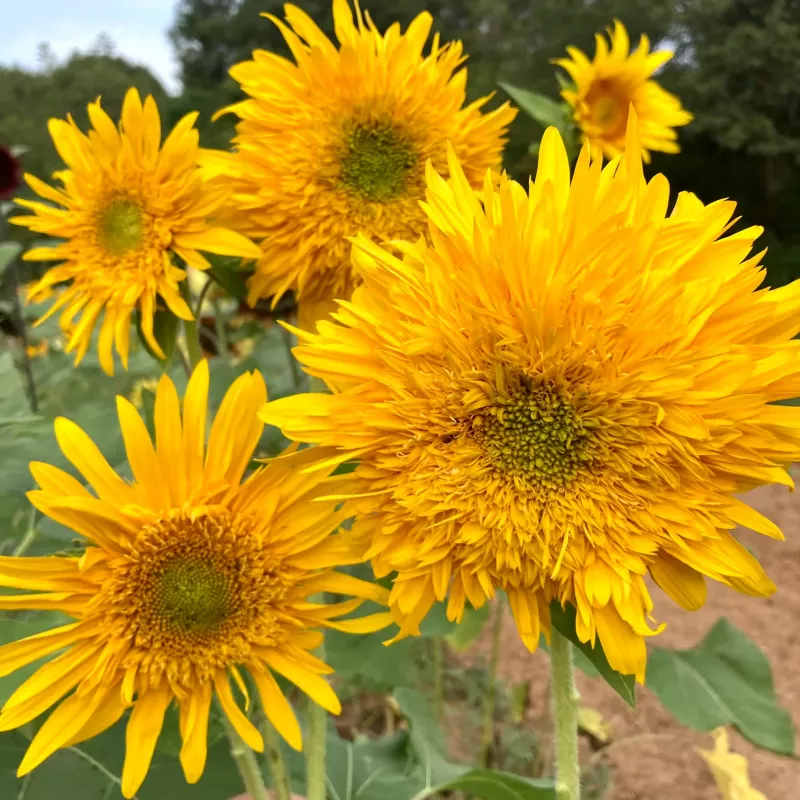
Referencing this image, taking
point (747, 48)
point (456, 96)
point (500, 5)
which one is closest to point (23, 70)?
point (500, 5)

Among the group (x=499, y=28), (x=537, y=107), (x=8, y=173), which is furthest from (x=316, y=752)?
(x=499, y=28)

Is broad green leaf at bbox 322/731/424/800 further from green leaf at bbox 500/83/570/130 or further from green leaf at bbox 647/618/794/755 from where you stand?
green leaf at bbox 500/83/570/130

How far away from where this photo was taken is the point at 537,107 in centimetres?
82

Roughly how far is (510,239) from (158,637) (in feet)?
1.12

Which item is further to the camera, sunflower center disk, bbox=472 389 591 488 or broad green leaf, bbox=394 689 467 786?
broad green leaf, bbox=394 689 467 786

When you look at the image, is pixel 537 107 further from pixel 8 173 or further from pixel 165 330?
pixel 8 173

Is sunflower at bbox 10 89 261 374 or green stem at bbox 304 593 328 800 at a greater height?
sunflower at bbox 10 89 261 374

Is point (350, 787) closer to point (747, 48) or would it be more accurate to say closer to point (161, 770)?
point (161, 770)

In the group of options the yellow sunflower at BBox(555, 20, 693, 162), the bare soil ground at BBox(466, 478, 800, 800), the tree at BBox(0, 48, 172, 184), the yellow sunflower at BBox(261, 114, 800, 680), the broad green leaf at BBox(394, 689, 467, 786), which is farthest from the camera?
the tree at BBox(0, 48, 172, 184)

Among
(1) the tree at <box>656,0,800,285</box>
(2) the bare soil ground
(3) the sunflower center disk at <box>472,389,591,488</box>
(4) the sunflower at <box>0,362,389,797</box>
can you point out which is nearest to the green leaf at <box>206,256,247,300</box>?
(4) the sunflower at <box>0,362,389,797</box>

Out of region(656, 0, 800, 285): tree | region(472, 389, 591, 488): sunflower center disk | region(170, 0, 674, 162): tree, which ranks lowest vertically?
region(472, 389, 591, 488): sunflower center disk

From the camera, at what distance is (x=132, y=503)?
0.48 m

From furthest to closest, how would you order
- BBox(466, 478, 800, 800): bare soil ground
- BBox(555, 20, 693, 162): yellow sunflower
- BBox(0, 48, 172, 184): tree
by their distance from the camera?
BBox(0, 48, 172, 184): tree < BBox(466, 478, 800, 800): bare soil ground < BBox(555, 20, 693, 162): yellow sunflower

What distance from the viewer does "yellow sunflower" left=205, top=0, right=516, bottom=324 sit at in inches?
22.1
